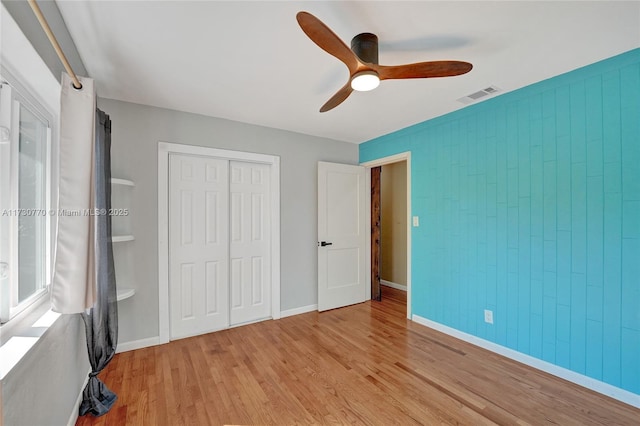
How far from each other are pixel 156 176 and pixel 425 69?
2613 millimetres

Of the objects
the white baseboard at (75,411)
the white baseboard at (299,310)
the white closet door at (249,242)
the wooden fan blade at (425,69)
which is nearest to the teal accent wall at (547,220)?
the wooden fan blade at (425,69)

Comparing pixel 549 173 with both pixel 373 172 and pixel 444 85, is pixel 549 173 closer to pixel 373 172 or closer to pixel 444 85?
pixel 444 85

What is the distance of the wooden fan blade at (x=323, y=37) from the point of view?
1.24 metres

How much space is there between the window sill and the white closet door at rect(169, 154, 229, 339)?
4.46 feet

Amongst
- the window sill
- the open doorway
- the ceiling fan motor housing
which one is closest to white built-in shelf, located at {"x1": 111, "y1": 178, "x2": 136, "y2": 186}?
the window sill

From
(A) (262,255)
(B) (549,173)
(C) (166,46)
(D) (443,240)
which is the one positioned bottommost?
(A) (262,255)

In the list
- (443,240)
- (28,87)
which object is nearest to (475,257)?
(443,240)

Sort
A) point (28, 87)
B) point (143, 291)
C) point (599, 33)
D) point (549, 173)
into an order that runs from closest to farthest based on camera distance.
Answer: point (28, 87)
point (599, 33)
point (549, 173)
point (143, 291)

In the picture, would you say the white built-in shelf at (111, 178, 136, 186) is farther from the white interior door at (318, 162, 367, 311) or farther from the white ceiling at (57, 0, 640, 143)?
the white interior door at (318, 162, 367, 311)

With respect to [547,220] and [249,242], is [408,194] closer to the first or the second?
[547,220]

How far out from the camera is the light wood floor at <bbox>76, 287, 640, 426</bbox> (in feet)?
5.89

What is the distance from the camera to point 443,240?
314cm

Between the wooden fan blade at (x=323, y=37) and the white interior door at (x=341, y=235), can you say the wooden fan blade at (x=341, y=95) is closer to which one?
the wooden fan blade at (x=323, y=37)

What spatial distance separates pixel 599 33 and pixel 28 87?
3.33 metres
